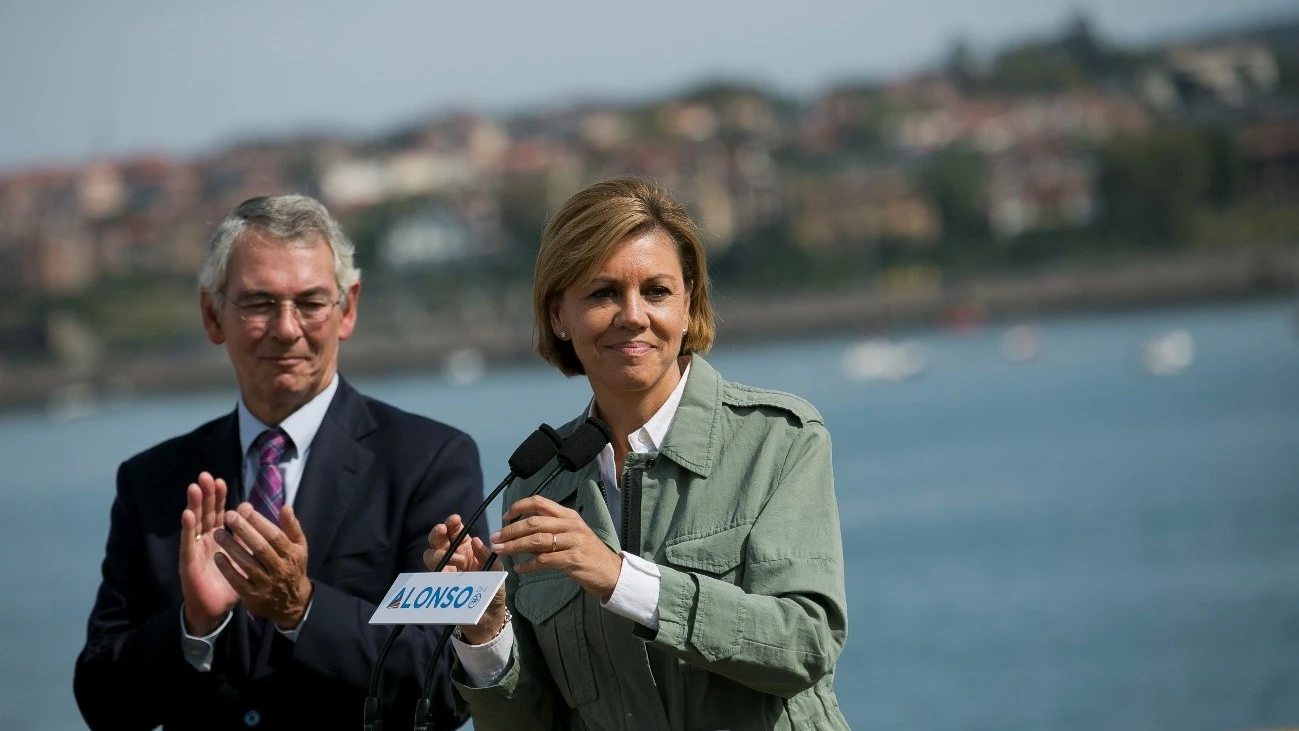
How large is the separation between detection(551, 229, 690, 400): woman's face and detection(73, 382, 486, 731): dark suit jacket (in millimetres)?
517

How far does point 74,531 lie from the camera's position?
38594mm

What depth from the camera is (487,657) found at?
2.32 meters

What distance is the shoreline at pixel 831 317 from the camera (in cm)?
7044

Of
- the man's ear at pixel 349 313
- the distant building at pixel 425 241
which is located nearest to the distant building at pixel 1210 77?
the distant building at pixel 425 241

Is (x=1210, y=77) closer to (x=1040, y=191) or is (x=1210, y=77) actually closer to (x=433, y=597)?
(x=1040, y=191)

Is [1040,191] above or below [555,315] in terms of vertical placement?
below

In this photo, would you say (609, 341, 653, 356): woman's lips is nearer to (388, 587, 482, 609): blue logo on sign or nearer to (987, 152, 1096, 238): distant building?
(388, 587, 482, 609): blue logo on sign

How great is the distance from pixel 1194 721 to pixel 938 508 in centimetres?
1574

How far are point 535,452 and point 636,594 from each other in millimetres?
255

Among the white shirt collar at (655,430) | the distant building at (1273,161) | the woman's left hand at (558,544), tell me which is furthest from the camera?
the distant building at (1273,161)

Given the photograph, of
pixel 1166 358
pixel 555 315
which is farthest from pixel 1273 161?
pixel 555 315

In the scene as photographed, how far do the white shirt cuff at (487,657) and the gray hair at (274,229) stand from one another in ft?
3.05

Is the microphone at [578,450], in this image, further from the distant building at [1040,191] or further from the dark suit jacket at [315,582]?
the distant building at [1040,191]

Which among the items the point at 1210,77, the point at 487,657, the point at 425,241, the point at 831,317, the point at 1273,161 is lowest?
the point at 831,317
